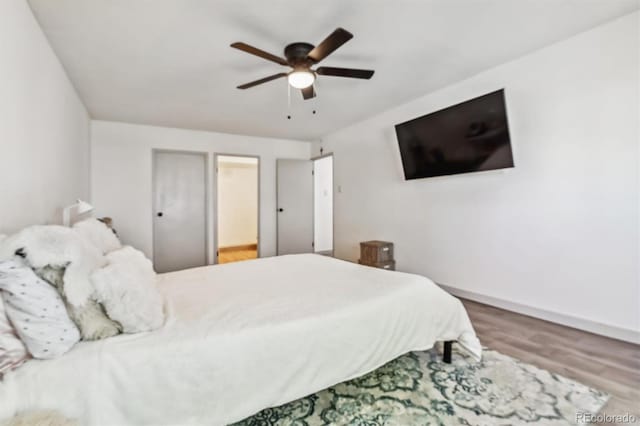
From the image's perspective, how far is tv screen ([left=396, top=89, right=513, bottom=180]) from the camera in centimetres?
282

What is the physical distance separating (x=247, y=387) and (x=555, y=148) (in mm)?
3060

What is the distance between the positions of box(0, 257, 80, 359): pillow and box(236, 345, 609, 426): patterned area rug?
0.93 m

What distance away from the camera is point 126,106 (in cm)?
385

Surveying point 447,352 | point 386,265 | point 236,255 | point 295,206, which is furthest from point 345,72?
point 236,255

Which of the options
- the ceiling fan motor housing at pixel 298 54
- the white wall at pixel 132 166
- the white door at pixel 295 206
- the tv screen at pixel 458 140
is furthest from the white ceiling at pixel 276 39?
the white door at pixel 295 206

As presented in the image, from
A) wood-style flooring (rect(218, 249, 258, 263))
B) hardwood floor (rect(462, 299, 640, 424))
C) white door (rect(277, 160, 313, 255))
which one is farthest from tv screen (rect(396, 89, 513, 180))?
wood-style flooring (rect(218, 249, 258, 263))

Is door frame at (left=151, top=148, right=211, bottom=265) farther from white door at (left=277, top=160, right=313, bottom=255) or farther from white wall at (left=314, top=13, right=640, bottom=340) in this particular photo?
white wall at (left=314, top=13, right=640, bottom=340)

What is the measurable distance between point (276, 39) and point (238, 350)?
7.27 feet

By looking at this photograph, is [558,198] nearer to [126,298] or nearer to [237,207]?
[126,298]

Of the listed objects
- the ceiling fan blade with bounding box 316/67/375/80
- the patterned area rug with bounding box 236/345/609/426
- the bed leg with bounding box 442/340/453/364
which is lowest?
the patterned area rug with bounding box 236/345/609/426

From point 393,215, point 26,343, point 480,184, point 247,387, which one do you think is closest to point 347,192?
point 393,215

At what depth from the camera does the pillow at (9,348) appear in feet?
3.27

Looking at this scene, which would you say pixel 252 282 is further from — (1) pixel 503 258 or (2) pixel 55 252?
(1) pixel 503 258

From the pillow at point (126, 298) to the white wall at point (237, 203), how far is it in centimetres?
566
